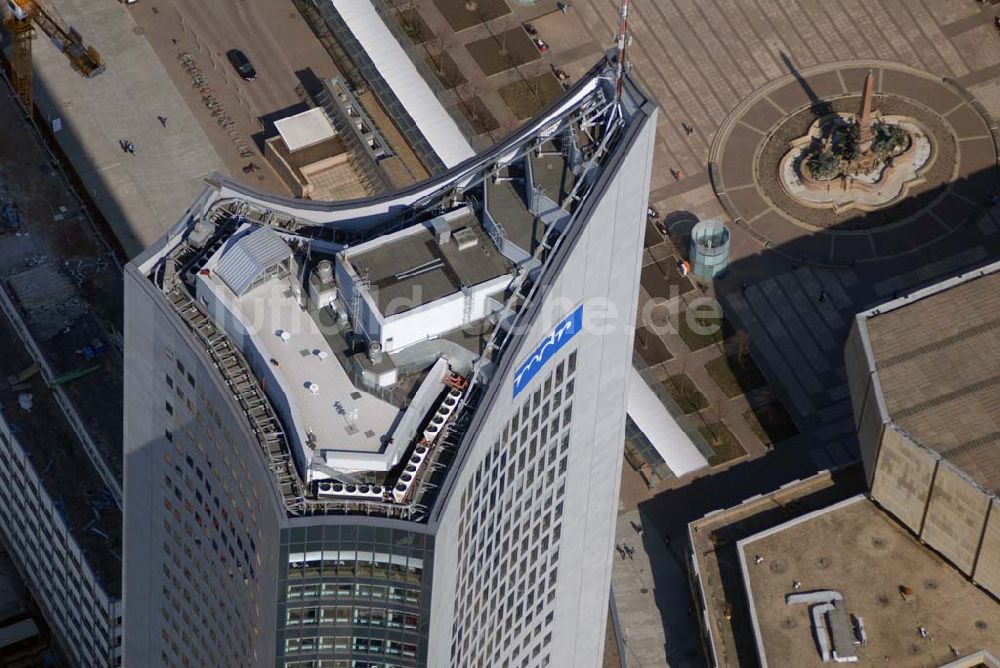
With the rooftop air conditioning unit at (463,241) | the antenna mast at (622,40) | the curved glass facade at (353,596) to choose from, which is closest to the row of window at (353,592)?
the curved glass facade at (353,596)

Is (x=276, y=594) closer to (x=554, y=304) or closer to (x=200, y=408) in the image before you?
(x=200, y=408)

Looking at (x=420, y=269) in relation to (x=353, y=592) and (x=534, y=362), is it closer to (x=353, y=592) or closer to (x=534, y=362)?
(x=534, y=362)

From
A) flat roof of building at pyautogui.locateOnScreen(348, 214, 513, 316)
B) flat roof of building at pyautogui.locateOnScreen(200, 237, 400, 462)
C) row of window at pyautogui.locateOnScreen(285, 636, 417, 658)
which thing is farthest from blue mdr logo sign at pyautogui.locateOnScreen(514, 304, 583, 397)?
row of window at pyautogui.locateOnScreen(285, 636, 417, 658)

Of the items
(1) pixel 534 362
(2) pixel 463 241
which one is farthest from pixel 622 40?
(1) pixel 534 362

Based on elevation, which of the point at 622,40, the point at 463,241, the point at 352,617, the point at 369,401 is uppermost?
the point at 622,40

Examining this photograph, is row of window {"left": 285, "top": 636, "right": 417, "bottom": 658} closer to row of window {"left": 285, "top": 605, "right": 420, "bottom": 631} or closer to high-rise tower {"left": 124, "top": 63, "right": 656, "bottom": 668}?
high-rise tower {"left": 124, "top": 63, "right": 656, "bottom": 668}

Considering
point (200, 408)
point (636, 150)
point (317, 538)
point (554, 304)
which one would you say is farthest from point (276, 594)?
point (636, 150)
